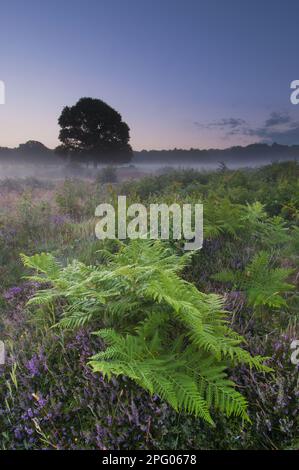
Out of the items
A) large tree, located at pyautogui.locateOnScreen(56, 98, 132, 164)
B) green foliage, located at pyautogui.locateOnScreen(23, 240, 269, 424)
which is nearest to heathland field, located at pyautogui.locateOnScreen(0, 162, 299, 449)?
green foliage, located at pyautogui.locateOnScreen(23, 240, 269, 424)

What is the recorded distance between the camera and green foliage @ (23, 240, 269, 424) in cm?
219

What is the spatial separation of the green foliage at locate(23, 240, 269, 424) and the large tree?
28.5 meters

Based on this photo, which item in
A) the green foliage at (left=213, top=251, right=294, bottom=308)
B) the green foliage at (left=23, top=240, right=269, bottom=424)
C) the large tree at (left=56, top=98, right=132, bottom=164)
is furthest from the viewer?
the large tree at (left=56, top=98, right=132, bottom=164)

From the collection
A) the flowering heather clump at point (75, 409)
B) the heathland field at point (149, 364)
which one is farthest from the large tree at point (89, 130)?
the flowering heather clump at point (75, 409)

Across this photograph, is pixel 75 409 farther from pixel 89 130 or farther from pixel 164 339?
pixel 89 130

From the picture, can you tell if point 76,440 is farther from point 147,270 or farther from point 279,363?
point 279,363

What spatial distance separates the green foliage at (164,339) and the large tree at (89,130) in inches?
1123

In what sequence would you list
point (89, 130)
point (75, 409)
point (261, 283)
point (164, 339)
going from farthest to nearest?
point (89, 130)
point (261, 283)
point (164, 339)
point (75, 409)

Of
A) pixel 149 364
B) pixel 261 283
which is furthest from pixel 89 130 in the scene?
pixel 149 364

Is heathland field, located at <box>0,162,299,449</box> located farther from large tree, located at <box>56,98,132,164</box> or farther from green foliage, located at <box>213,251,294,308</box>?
large tree, located at <box>56,98,132,164</box>

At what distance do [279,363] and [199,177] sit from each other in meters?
12.1

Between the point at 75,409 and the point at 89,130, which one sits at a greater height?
the point at 89,130

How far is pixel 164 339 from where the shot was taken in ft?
8.93

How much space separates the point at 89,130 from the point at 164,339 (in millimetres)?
29535
